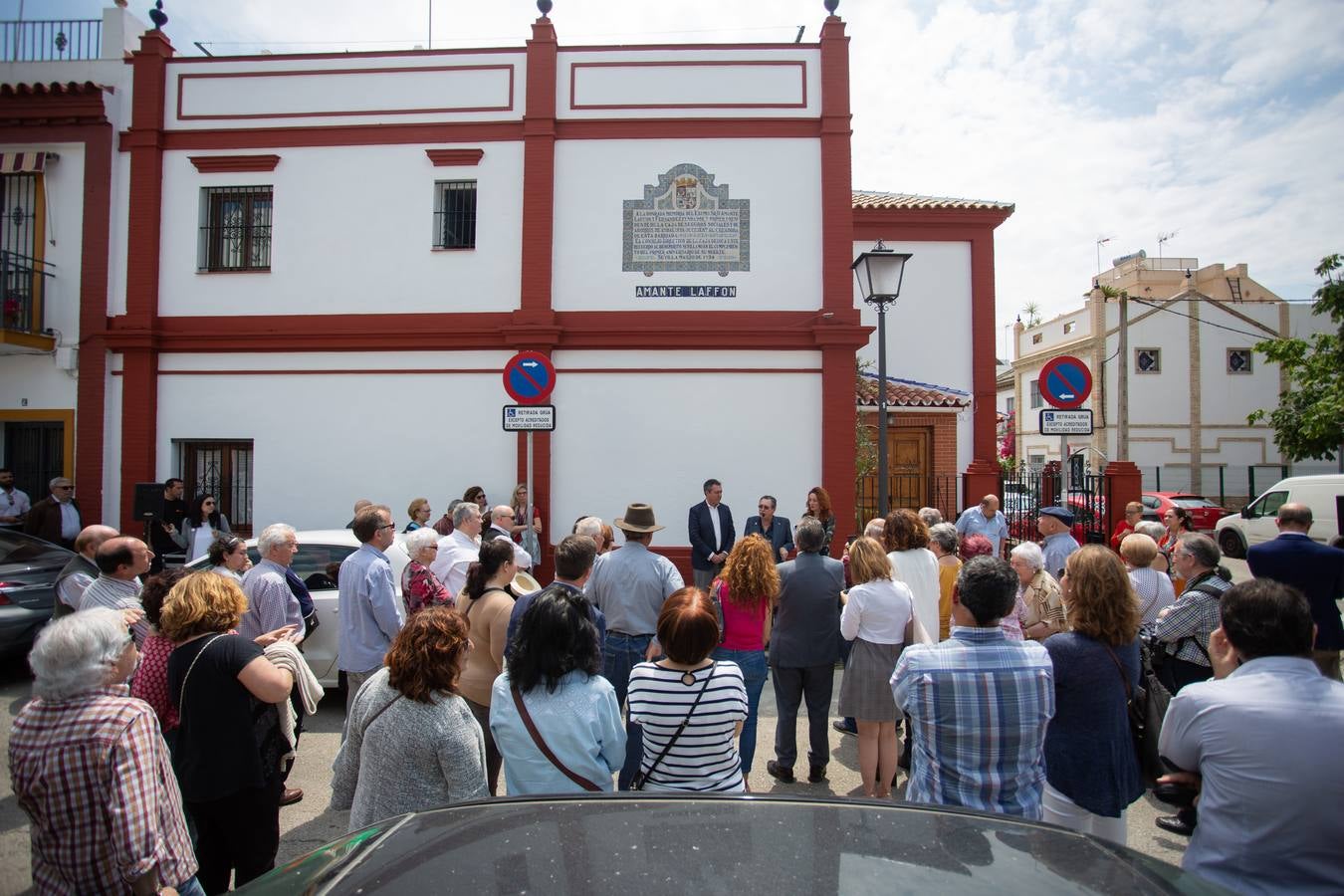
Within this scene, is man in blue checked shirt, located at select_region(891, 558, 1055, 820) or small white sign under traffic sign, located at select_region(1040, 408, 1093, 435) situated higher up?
small white sign under traffic sign, located at select_region(1040, 408, 1093, 435)

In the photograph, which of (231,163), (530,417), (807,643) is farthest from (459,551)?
(231,163)

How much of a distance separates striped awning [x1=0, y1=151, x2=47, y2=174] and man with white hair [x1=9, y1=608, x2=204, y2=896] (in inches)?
508

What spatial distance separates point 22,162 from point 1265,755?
52.2 ft

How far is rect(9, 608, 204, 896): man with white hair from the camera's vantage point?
2422 mm

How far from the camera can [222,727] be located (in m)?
3.10

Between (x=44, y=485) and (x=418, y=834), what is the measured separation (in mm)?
13331

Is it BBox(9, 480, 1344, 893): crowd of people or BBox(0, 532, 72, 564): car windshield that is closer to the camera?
BBox(9, 480, 1344, 893): crowd of people

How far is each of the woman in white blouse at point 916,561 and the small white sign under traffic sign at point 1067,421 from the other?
229 centimetres

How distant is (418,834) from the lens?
6.59 ft

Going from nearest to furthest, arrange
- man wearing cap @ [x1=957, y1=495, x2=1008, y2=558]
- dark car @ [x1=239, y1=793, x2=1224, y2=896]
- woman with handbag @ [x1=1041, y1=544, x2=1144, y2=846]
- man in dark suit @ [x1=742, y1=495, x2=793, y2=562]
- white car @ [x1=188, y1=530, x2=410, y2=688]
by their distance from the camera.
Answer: dark car @ [x1=239, y1=793, x2=1224, y2=896] < woman with handbag @ [x1=1041, y1=544, x2=1144, y2=846] < white car @ [x1=188, y1=530, x2=410, y2=688] < man in dark suit @ [x1=742, y1=495, x2=793, y2=562] < man wearing cap @ [x1=957, y1=495, x2=1008, y2=558]

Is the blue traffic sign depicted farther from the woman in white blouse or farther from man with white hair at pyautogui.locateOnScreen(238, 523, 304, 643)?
the woman in white blouse

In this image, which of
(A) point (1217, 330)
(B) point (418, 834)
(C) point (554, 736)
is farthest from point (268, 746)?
(A) point (1217, 330)

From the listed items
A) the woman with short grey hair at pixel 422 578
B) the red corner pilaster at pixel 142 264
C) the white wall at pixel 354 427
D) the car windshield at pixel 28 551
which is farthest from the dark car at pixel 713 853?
the red corner pilaster at pixel 142 264

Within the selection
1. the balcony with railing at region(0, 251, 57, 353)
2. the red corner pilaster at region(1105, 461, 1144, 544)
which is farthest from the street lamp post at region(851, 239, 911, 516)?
the balcony with railing at region(0, 251, 57, 353)
